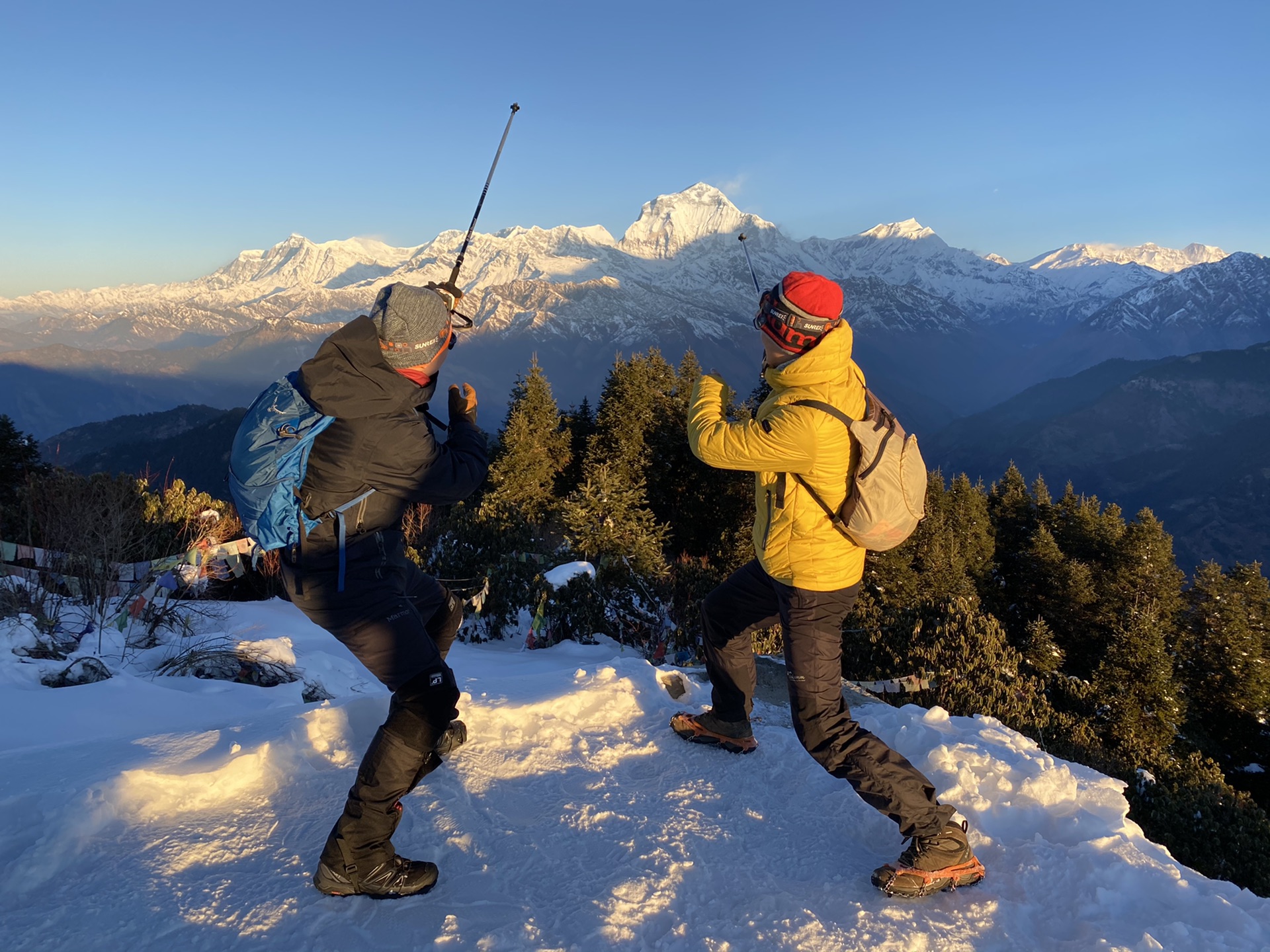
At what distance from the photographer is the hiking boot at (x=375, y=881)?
266 centimetres

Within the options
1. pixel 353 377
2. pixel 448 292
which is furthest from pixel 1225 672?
pixel 353 377

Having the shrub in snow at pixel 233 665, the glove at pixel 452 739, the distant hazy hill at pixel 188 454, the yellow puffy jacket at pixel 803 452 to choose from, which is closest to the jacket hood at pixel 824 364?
the yellow puffy jacket at pixel 803 452

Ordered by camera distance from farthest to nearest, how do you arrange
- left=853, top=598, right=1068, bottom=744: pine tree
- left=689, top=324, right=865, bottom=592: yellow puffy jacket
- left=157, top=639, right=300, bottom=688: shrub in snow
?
left=853, top=598, right=1068, bottom=744: pine tree < left=157, top=639, right=300, bottom=688: shrub in snow < left=689, top=324, right=865, bottom=592: yellow puffy jacket

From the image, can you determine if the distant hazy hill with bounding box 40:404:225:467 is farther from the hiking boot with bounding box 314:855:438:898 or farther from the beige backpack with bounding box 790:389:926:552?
the beige backpack with bounding box 790:389:926:552

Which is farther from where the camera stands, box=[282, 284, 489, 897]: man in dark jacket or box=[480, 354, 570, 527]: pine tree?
box=[480, 354, 570, 527]: pine tree

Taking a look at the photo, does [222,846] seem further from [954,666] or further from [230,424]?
[230,424]

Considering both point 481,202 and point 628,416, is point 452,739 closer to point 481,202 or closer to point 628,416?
point 481,202

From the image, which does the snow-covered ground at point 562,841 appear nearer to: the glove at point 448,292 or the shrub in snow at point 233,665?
the shrub in snow at point 233,665

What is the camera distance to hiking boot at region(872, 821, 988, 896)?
2.80 metres

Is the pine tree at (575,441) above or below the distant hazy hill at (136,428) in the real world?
above

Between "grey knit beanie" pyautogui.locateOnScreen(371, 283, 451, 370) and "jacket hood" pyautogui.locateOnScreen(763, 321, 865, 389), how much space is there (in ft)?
4.79

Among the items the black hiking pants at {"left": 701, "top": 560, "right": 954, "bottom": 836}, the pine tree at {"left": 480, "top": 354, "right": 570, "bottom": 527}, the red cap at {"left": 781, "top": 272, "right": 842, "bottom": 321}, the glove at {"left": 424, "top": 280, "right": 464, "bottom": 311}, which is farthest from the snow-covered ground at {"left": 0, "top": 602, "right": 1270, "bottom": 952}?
the pine tree at {"left": 480, "top": 354, "right": 570, "bottom": 527}

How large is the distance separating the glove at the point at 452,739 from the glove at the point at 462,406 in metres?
1.60

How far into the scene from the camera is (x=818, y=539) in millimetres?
3076
